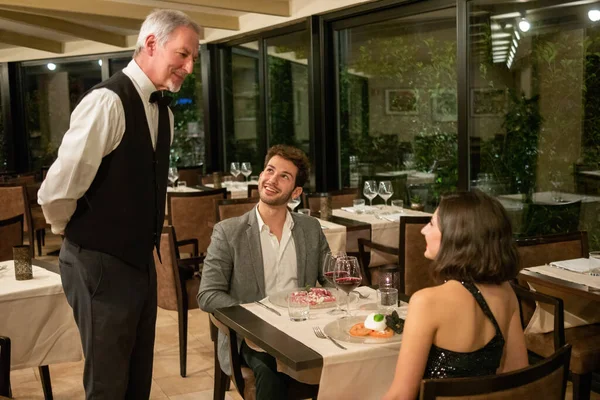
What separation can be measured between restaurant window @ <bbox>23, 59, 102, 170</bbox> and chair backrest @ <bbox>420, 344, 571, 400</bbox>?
33.1 ft

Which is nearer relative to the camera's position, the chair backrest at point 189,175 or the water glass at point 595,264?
the water glass at point 595,264

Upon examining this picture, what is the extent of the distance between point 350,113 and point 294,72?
3.70 ft

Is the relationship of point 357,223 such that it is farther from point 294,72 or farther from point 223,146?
point 223,146

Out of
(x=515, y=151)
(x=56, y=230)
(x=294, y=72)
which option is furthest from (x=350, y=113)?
(x=56, y=230)

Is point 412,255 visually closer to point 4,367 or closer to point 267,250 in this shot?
point 267,250

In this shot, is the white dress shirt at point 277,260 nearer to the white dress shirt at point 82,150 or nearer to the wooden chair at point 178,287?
the white dress shirt at point 82,150

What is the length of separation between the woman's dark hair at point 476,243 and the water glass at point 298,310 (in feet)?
2.05

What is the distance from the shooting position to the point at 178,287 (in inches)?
167

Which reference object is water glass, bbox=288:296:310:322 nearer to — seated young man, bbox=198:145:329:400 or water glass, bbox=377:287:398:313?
water glass, bbox=377:287:398:313

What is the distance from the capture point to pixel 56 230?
93.2 inches

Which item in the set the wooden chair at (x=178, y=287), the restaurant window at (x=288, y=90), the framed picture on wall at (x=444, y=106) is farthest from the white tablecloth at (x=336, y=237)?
the restaurant window at (x=288, y=90)

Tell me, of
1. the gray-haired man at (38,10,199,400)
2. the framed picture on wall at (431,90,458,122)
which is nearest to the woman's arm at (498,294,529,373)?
the gray-haired man at (38,10,199,400)

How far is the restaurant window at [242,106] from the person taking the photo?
29.9ft

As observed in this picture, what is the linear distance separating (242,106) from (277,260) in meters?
6.57
